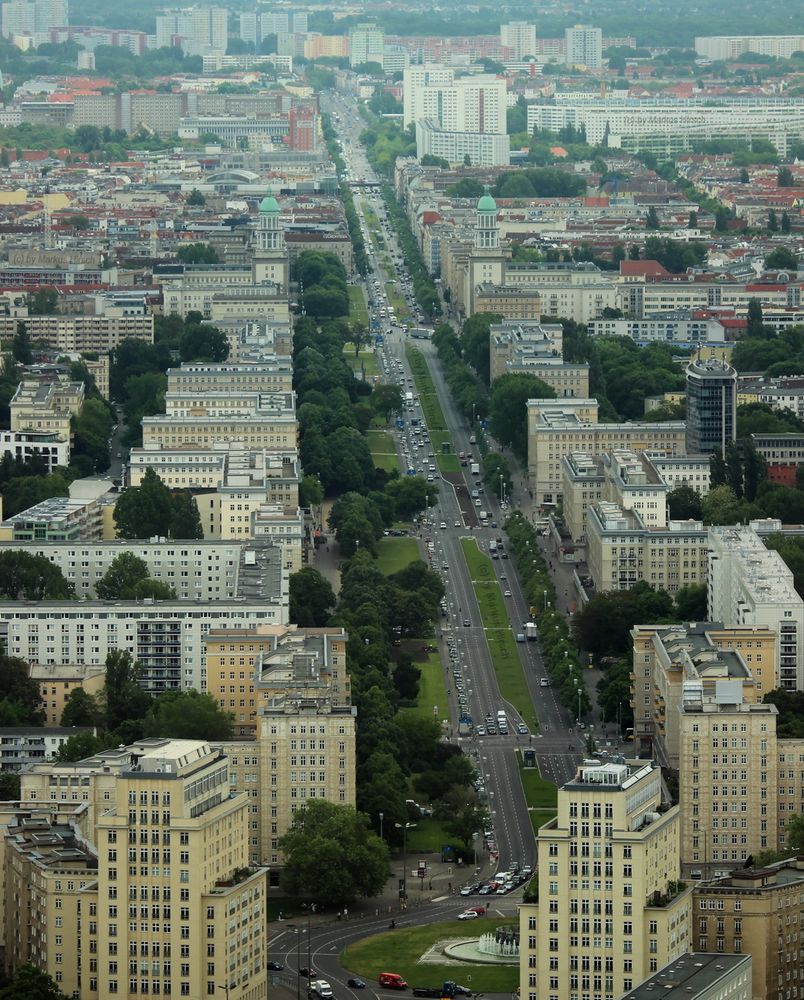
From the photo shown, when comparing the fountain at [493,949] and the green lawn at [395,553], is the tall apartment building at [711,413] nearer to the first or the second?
the green lawn at [395,553]

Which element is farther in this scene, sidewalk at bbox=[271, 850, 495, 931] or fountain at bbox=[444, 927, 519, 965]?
sidewalk at bbox=[271, 850, 495, 931]

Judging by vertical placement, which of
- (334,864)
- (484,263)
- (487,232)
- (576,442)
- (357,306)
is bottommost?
(334,864)

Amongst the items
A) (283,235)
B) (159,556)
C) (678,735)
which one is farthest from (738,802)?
(283,235)

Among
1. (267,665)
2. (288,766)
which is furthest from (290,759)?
(267,665)

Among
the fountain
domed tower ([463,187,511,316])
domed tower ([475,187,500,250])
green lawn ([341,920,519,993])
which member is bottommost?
green lawn ([341,920,519,993])

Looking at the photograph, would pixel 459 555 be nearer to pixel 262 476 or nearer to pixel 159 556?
pixel 262 476

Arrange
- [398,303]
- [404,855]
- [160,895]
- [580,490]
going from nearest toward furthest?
[160,895], [404,855], [580,490], [398,303]

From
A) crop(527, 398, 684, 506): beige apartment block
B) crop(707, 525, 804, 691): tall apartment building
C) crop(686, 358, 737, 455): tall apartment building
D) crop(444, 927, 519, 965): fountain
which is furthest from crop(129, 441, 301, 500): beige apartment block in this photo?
crop(444, 927, 519, 965): fountain

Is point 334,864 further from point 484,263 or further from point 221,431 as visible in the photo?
point 484,263

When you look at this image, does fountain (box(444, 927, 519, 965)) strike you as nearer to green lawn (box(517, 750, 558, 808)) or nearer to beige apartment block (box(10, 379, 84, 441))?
green lawn (box(517, 750, 558, 808))
